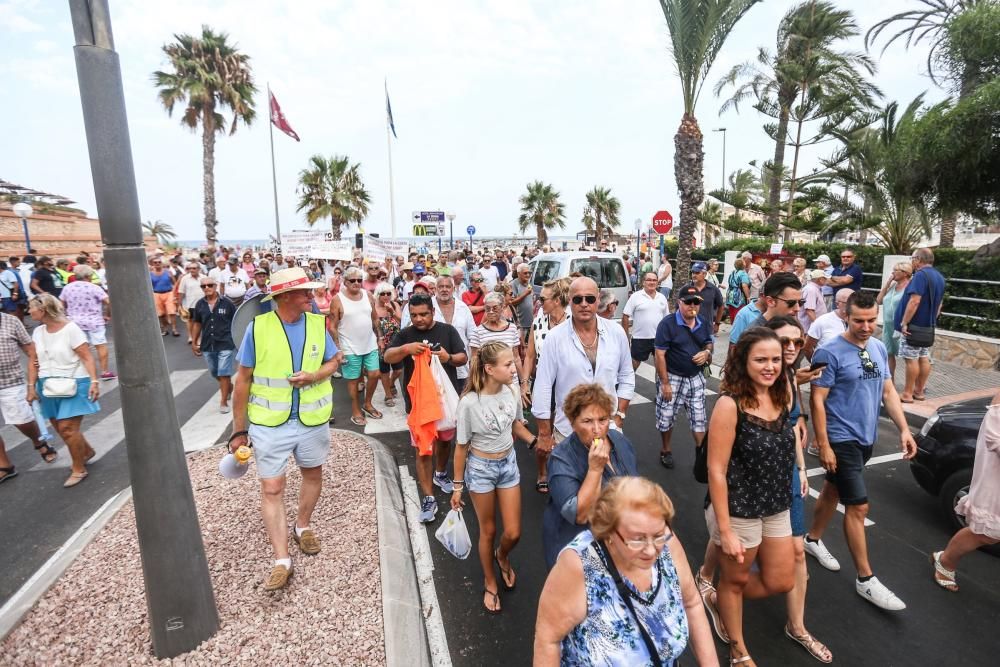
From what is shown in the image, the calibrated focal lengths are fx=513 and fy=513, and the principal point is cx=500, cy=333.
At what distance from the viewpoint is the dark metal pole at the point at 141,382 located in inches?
92.7

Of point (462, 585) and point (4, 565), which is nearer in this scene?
point (462, 585)

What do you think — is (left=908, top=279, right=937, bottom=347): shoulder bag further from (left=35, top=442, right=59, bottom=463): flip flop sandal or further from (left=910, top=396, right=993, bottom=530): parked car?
(left=35, top=442, right=59, bottom=463): flip flop sandal

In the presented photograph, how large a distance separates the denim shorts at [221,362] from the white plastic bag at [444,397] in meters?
3.89

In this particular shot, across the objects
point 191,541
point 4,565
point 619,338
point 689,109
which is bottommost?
point 4,565

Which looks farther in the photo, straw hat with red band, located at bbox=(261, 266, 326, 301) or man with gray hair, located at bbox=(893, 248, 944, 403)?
man with gray hair, located at bbox=(893, 248, 944, 403)

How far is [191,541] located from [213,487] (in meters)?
2.24

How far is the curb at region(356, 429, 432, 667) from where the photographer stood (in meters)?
2.77

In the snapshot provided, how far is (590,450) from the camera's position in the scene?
2369 millimetres

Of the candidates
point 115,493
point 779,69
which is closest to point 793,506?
point 115,493

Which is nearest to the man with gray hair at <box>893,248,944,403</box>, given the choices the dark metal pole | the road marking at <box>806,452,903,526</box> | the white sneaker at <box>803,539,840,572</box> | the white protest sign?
the road marking at <box>806,452,903,526</box>

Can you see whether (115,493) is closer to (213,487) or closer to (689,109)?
(213,487)

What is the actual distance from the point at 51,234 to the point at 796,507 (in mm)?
37826

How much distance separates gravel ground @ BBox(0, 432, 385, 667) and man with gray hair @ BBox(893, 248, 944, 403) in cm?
716

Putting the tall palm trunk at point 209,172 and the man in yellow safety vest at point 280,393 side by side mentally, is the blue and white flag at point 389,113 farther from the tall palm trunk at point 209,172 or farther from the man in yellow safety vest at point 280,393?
the man in yellow safety vest at point 280,393
